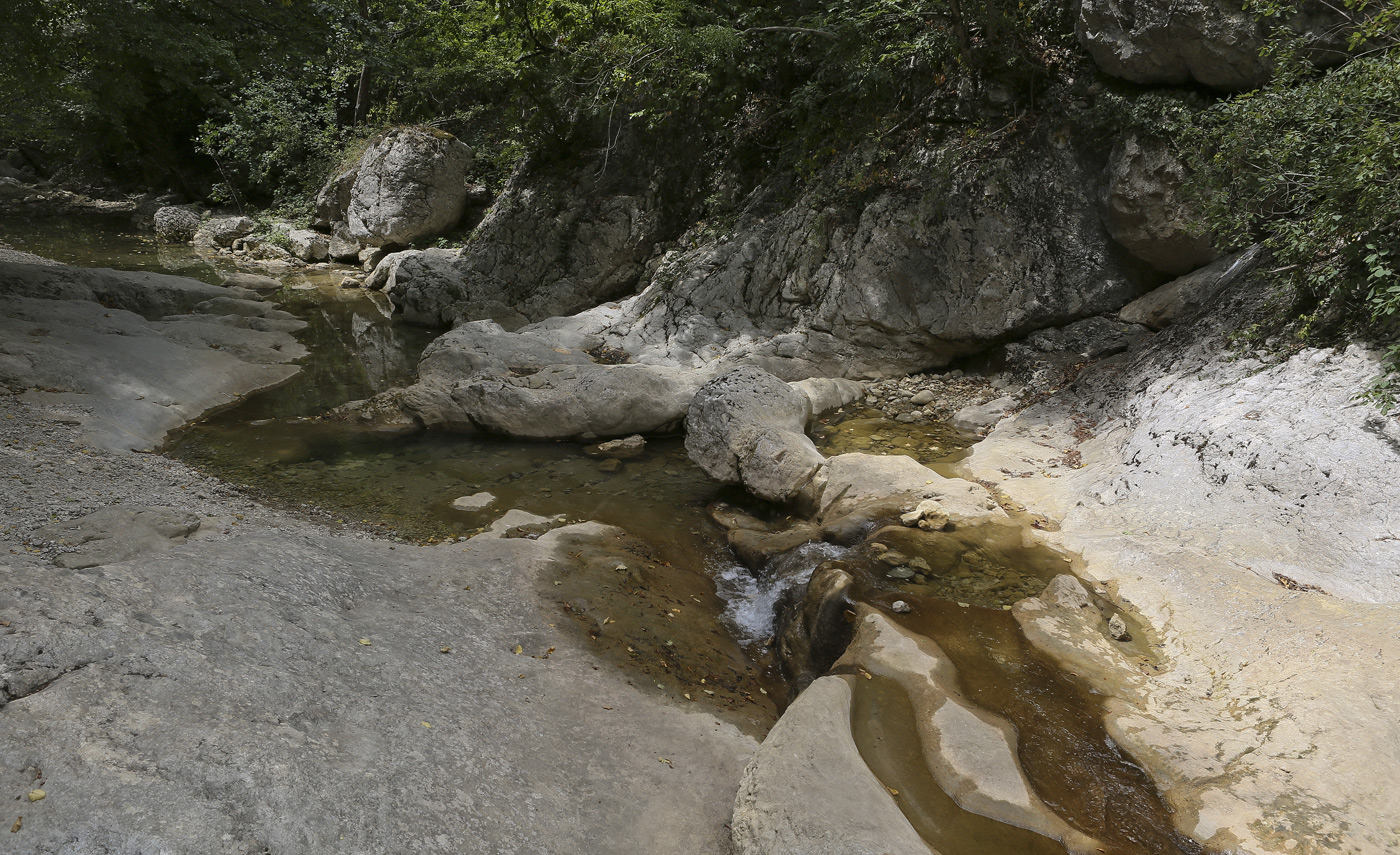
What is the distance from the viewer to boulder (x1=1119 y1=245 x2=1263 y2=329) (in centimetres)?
916

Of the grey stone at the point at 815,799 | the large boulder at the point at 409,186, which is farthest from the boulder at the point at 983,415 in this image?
the large boulder at the point at 409,186

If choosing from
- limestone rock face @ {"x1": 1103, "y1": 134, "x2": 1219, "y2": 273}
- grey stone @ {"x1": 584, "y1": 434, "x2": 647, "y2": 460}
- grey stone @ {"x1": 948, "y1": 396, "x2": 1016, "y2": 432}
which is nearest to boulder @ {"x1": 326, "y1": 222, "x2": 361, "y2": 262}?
grey stone @ {"x1": 584, "y1": 434, "x2": 647, "y2": 460}

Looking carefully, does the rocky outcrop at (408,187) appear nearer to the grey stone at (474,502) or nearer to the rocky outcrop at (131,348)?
the rocky outcrop at (131,348)

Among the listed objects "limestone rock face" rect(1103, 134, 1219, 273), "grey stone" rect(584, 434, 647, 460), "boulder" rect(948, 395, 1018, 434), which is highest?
"limestone rock face" rect(1103, 134, 1219, 273)

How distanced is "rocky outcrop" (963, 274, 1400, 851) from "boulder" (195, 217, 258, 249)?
25.8 meters

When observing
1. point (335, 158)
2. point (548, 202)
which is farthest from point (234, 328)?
point (335, 158)

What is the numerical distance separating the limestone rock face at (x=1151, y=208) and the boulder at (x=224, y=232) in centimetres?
2607

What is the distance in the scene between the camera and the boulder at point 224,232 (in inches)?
968

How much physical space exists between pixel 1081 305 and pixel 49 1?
56.8 feet

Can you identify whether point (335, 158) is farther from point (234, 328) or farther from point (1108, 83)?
point (1108, 83)

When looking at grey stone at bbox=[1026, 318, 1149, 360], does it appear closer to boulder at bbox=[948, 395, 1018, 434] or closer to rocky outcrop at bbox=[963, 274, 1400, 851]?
boulder at bbox=[948, 395, 1018, 434]

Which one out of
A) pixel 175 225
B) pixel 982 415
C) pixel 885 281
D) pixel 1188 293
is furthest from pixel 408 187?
pixel 1188 293

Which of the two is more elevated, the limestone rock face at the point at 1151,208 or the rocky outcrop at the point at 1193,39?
the rocky outcrop at the point at 1193,39

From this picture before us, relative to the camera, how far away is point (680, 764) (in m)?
4.31
